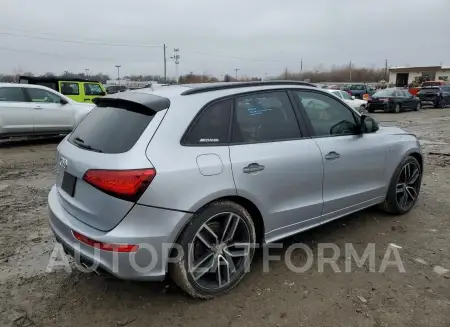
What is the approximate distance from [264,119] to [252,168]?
0.53m

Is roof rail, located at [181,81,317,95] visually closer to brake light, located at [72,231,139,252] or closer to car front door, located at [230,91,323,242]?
car front door, located at [230,91,323,242]

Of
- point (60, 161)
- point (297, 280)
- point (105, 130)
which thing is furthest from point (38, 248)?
point (297, 280)

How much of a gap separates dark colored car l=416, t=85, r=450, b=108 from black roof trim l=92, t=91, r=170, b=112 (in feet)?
98.5

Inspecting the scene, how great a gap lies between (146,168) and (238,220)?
89cm

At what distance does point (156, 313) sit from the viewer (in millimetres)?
2818

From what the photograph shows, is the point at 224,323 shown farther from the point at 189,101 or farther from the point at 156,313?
the point at 189,101

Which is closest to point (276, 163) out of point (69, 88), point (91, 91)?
point (69, 88)

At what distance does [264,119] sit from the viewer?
10.8 ft

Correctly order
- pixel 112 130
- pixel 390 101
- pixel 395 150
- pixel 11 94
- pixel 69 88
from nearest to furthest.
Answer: pixel 112 130
pixel 395 150
pixel 11 94
pixel 69 88
pixel 390 101

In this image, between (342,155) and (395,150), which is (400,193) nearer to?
(395,150)

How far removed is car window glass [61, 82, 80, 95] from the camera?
15.2 metres

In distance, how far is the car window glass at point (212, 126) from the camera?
9.34ft

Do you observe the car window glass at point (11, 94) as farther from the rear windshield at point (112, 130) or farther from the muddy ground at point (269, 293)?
the rear windshield at point (112, 130)

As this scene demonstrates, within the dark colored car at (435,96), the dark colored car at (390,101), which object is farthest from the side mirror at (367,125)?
the dark colored car at (435,96)
